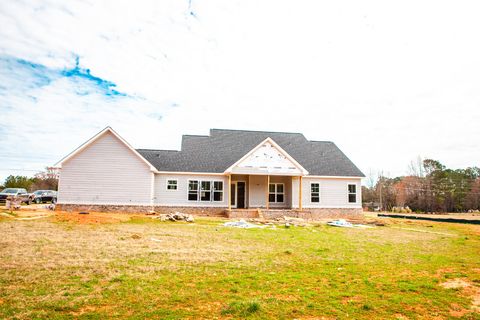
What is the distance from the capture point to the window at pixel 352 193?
2930 centimetres

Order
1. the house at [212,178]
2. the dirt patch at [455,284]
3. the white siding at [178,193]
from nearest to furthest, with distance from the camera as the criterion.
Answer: the dirt patch at [455,284] < the house at [212,178] < the white siding at [178,193]

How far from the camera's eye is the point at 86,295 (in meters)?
5.82

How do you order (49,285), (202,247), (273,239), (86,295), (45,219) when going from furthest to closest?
1. (45,219)
2. (273,239)
3. (202,247)
4. (49,285)
5. (86,295)

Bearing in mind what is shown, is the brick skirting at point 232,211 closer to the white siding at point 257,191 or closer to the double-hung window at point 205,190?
the double-hung window at point 205,190

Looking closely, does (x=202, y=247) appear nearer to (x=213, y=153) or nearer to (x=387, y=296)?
(x=387, y=296)

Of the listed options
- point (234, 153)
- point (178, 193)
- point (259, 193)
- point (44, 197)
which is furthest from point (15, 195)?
point (259, 193)

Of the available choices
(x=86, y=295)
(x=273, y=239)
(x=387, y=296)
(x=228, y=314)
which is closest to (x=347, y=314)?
(x=387, y=296)

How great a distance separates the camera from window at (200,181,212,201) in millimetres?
27156

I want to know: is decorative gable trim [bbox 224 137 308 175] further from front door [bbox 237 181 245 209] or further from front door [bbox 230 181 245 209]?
front door [bbox 237 181 245 209]

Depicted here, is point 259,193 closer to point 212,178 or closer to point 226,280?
point 212,178

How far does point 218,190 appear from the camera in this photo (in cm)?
2755

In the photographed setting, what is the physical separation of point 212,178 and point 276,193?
19.9 ft

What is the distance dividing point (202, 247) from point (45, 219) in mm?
11326

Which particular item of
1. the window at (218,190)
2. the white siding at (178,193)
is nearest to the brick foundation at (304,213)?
the window at (218,190)
